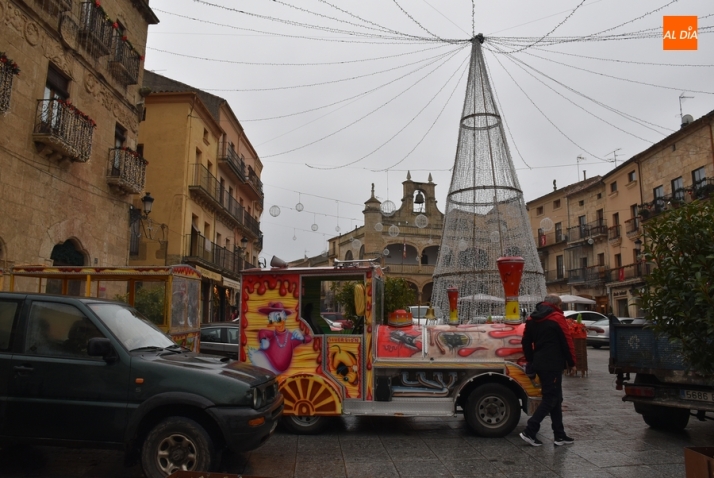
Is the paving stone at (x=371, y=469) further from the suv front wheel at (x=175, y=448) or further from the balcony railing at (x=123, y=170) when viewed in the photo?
the balcony railing at (x=123, y=170)

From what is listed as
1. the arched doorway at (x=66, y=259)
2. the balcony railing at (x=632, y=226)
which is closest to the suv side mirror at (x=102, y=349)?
the arched doorway at (x=66, y=259)

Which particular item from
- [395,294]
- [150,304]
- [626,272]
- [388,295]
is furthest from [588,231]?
[150,304]

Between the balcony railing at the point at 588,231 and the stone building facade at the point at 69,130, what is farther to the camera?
the balcony railing at the point at 588,231

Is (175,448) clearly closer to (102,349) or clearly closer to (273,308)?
(102,349)

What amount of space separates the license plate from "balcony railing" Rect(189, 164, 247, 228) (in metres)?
21.2

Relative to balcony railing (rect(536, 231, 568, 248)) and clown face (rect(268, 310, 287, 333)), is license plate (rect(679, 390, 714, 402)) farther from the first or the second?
balcony railing (rect(536, 231, 568, 248))

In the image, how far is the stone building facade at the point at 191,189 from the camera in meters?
23.9

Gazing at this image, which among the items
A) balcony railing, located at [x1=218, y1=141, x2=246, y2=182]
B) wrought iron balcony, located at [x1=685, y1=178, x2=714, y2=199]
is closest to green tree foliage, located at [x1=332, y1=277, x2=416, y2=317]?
balcony railing, located at [x1=218, y1=141, x2=246, y2=182]

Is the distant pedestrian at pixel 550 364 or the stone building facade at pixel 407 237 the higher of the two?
the stone building facade at pixel 407 237

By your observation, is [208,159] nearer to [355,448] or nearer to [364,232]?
[355,448]

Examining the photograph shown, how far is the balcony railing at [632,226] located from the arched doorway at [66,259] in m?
32.7

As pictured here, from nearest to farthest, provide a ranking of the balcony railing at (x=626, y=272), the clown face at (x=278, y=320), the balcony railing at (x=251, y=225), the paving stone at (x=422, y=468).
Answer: the paving stone at (x=422, y=468)
the clown face at (x=278, y=320)
the balcony railing at (x=626, y=272)
the balcony railing at (x=251, y=225)

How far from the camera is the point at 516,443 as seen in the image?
668 cm

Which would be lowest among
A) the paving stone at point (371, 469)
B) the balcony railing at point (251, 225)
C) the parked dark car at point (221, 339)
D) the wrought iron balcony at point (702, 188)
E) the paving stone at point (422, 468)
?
the paving stone at point (371, 469)
